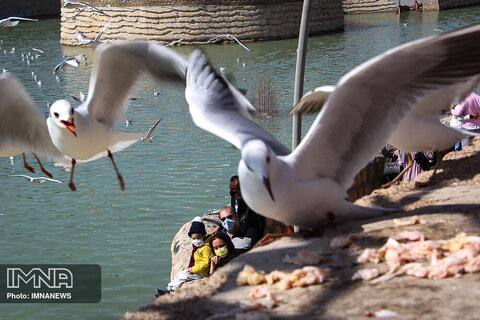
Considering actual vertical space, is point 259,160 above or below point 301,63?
below

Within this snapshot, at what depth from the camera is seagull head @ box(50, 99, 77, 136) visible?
5336mm

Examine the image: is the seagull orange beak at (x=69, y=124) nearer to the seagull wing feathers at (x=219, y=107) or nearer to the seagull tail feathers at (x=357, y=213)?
the seagull wing feathers at (x=219, y=107)

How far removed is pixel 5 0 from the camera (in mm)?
36281

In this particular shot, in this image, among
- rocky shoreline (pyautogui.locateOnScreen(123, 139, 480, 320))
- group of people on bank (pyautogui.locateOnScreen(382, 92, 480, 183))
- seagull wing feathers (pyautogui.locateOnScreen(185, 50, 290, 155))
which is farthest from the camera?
group of people on bank (pyautogui.locateOnScreen(382, 92, 480, 183))

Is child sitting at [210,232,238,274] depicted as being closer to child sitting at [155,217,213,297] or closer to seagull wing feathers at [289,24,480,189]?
child sitting at [155,217,213,297]

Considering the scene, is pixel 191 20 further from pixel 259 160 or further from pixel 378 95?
pixel 259 160

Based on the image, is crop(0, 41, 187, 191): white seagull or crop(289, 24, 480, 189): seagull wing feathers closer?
crop(289, 24, 480, 189): seagull wing feathers

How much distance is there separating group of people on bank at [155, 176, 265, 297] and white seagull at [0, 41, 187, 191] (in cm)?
87

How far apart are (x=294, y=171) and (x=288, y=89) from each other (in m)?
11.9

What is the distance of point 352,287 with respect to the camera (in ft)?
11.1

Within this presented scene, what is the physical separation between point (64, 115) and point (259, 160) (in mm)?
2142

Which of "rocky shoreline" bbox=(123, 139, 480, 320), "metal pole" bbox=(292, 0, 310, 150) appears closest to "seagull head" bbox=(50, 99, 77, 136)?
"metal pole" bbox=(292, 0, 310, 150)

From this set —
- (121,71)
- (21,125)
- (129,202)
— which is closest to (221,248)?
(121,71)

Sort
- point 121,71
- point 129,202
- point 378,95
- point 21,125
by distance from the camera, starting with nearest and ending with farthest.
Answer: point 378,95 → point 121,71 → point 21,125 → point 129,202
